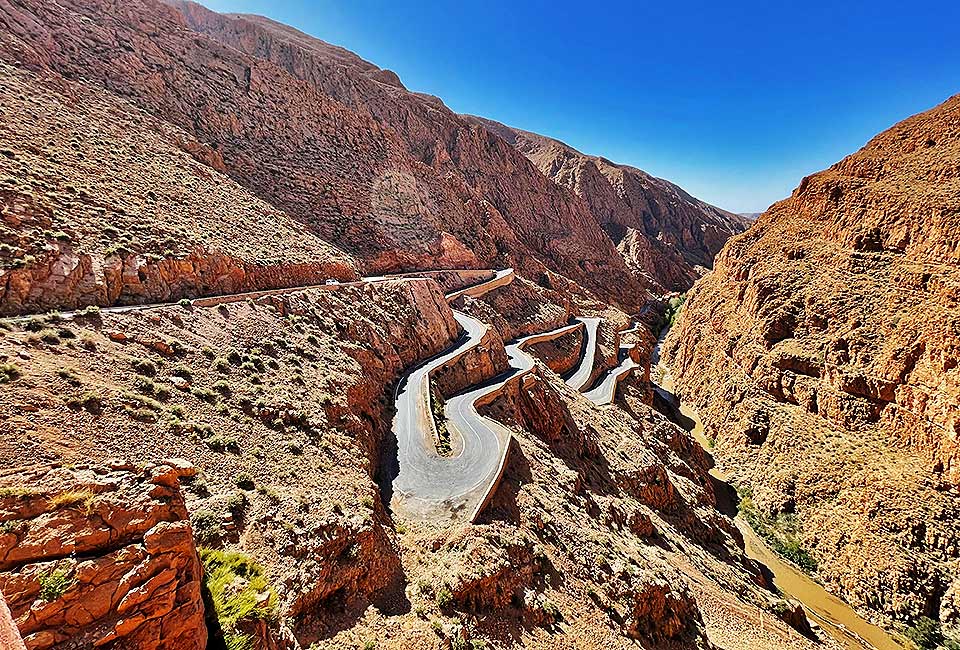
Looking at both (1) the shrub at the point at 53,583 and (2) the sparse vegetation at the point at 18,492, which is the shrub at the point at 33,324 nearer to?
(2) the sparse vegetation at the point at 18,492

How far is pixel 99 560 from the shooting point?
14.4 ft

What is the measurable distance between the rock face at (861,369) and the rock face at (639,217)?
44353 millimetres

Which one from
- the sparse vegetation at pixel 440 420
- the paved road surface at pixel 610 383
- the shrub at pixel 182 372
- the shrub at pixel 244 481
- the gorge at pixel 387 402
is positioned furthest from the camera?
the paved road surface at pixel 610 383

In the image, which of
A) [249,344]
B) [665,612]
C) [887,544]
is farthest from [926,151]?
[249,344]

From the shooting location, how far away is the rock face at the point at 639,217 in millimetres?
91188

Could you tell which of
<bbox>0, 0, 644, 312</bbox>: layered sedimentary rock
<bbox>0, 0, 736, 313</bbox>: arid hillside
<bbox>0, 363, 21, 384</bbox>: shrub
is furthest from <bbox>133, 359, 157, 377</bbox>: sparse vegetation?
<bbox>0, 0, 644, 312</bbox>: layered sedimentary rock

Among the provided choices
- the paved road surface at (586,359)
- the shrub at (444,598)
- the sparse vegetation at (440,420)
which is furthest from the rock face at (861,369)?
the shrub at (444,598)

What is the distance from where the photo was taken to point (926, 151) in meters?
32.4

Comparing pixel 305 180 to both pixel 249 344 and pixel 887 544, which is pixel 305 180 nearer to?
pixel 249 344

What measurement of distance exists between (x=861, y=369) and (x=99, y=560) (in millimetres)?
38318

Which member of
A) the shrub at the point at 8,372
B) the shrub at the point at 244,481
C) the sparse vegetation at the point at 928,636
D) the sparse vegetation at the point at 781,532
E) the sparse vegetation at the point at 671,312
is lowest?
the sparse vegetation at the point at 928,636

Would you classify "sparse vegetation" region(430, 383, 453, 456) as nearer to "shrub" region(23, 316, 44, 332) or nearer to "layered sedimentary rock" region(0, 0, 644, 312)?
"shrub" region(23, 316, 44, 332)

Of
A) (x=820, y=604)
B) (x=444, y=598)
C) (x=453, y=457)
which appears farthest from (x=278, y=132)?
(x=820, y=604)

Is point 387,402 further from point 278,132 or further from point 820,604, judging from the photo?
point 278,132
